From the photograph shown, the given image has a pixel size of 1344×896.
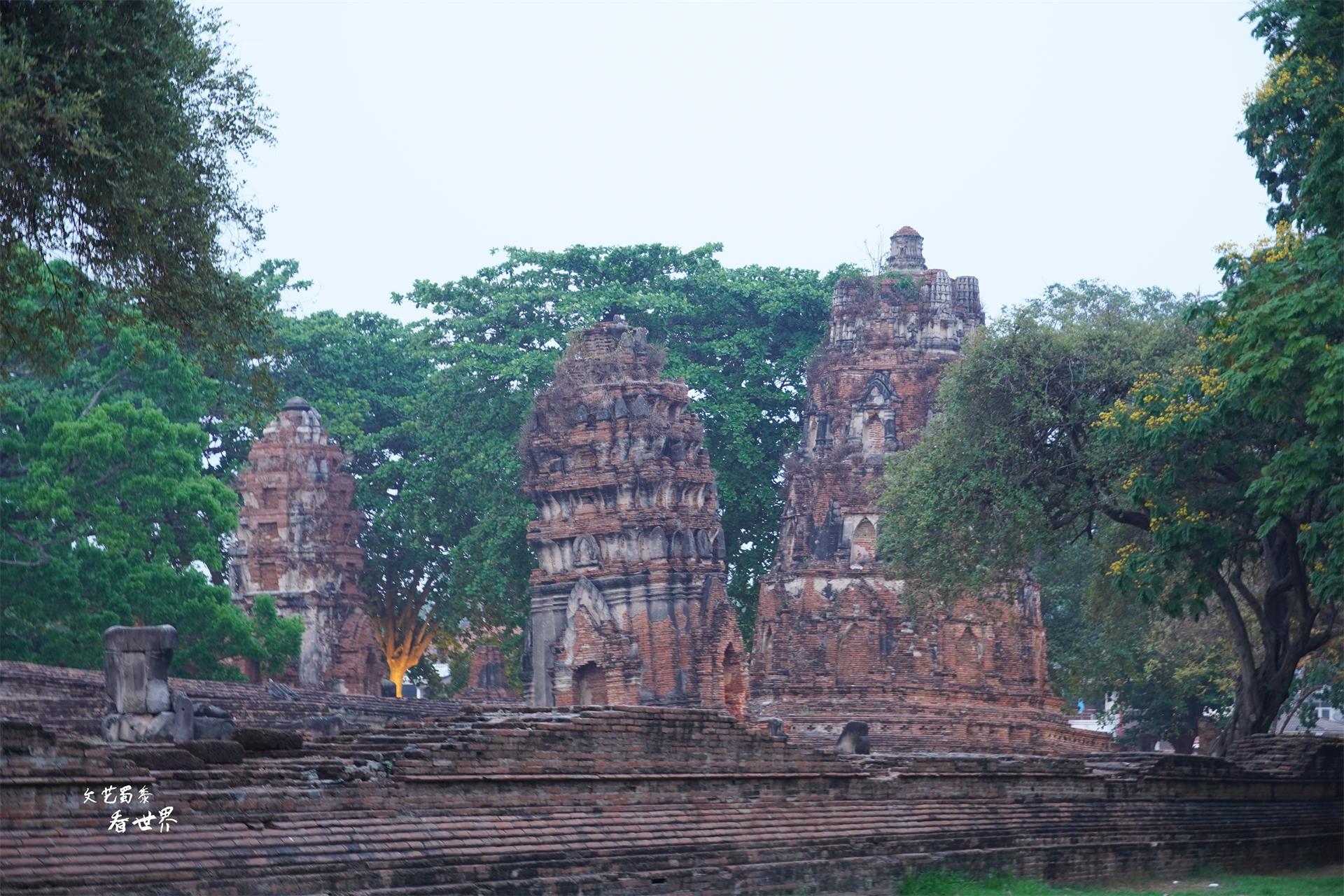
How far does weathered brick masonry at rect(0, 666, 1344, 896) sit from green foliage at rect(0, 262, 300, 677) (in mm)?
7524

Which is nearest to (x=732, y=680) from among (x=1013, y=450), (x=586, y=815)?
(x=1013, y=450)

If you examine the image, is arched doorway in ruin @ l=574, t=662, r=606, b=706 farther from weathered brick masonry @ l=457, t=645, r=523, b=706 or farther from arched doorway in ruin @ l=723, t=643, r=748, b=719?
weathered brick masonry @ l=457, t=645, r=523, b=706

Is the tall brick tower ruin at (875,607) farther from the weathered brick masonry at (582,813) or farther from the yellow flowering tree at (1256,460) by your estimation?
the weathered brick masonry at (582,813)

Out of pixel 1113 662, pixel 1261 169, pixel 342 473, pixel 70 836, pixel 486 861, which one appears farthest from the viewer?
pixel 1113 662

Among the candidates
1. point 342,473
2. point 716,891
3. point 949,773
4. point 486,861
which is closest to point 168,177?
point 486,861

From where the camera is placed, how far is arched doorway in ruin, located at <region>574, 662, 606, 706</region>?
87.0 ft

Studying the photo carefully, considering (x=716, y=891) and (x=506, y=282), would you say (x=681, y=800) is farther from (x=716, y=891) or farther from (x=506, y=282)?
(x=506, y=282)

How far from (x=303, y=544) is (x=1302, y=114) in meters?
18.4

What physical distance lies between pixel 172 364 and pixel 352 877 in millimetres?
20881

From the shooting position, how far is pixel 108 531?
2680 cm

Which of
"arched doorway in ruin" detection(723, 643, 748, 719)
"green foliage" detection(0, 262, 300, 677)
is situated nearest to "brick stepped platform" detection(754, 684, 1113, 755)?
"arched doorway in ruin" detection(723, 643, 748, 719)

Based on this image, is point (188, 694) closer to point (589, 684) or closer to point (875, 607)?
point (589, 684)

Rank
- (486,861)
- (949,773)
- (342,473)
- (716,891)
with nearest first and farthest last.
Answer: (486,861) → (716,891) → (949,773) → (342,473)

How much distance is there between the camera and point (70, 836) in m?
9.76
